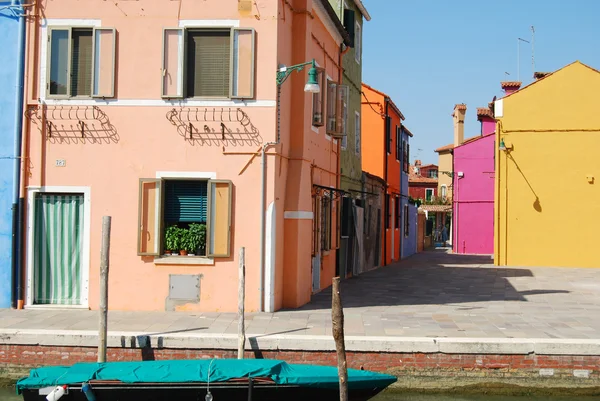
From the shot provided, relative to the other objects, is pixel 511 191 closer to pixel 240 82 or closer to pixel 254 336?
pixel 240 82

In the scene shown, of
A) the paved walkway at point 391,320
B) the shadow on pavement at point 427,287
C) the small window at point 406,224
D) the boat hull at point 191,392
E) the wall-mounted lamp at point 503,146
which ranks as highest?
the wall-mounted lamp at point 503,146

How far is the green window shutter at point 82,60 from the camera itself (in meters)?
14.1

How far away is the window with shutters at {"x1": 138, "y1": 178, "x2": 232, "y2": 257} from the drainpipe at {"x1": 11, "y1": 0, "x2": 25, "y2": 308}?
2.24m

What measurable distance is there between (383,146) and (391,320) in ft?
51.0

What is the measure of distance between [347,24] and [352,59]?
1.08m

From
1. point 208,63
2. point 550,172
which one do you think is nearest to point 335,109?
point 208,63

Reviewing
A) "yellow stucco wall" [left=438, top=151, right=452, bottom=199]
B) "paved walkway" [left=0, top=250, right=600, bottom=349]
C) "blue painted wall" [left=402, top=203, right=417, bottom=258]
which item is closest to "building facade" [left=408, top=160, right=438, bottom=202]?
"yellow stucco wall" [left=438, top=151, right=452, bottom=199]

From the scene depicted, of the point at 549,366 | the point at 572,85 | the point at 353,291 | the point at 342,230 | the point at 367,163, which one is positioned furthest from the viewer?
the point at 367,163

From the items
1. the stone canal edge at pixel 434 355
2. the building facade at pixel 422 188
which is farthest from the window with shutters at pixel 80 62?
the building facade at pixel 422 188

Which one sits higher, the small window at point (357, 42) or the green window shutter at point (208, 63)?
the small window at point (357, 42)

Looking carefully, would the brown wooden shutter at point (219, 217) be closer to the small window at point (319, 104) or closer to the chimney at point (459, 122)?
the small window at point (319, 104)

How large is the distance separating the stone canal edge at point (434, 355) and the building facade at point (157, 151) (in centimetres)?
260

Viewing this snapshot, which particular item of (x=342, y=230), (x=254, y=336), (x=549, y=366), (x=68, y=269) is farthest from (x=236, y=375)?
(x=342, y=230)

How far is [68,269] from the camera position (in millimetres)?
14188
